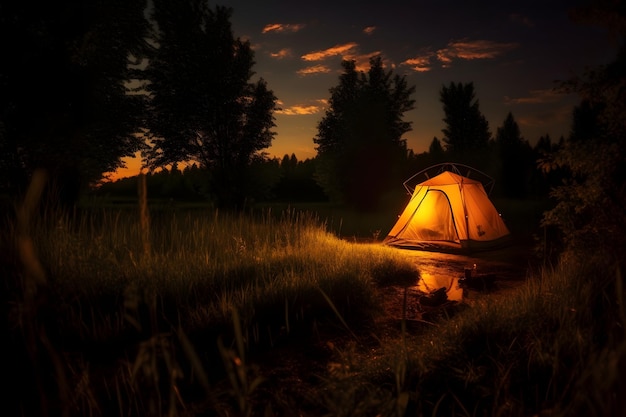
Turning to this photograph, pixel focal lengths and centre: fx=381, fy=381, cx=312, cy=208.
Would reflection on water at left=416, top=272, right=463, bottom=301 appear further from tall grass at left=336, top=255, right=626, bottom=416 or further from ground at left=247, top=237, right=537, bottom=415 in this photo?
tall grass at left=336, top=255, right=626, bottom=416

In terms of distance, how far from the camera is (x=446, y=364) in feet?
10.4

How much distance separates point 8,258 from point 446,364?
5507 millimetres

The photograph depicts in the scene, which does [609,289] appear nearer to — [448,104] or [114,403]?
[114,403]

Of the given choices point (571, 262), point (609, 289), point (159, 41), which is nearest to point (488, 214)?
point (571, 262)

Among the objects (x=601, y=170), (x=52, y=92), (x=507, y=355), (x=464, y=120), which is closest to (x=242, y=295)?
(x=507, y=355)

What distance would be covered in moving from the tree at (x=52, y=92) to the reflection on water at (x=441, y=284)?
955 cm

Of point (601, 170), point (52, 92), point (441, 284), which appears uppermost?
point (52, 92)

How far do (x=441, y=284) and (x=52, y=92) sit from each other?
1232 centimetres

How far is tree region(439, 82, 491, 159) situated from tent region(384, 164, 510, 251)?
34.0 metres

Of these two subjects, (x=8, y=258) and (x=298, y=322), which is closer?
(x=298, y=322)

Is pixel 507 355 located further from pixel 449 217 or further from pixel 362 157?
pixel 362 157

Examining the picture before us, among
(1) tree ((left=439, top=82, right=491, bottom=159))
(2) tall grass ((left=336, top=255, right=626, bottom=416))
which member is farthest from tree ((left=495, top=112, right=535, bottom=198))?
(2) tall grass ((left=336, top=255, right=626, bottom=416))

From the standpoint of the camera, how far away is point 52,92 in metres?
11.6

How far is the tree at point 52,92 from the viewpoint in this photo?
36.2ft
